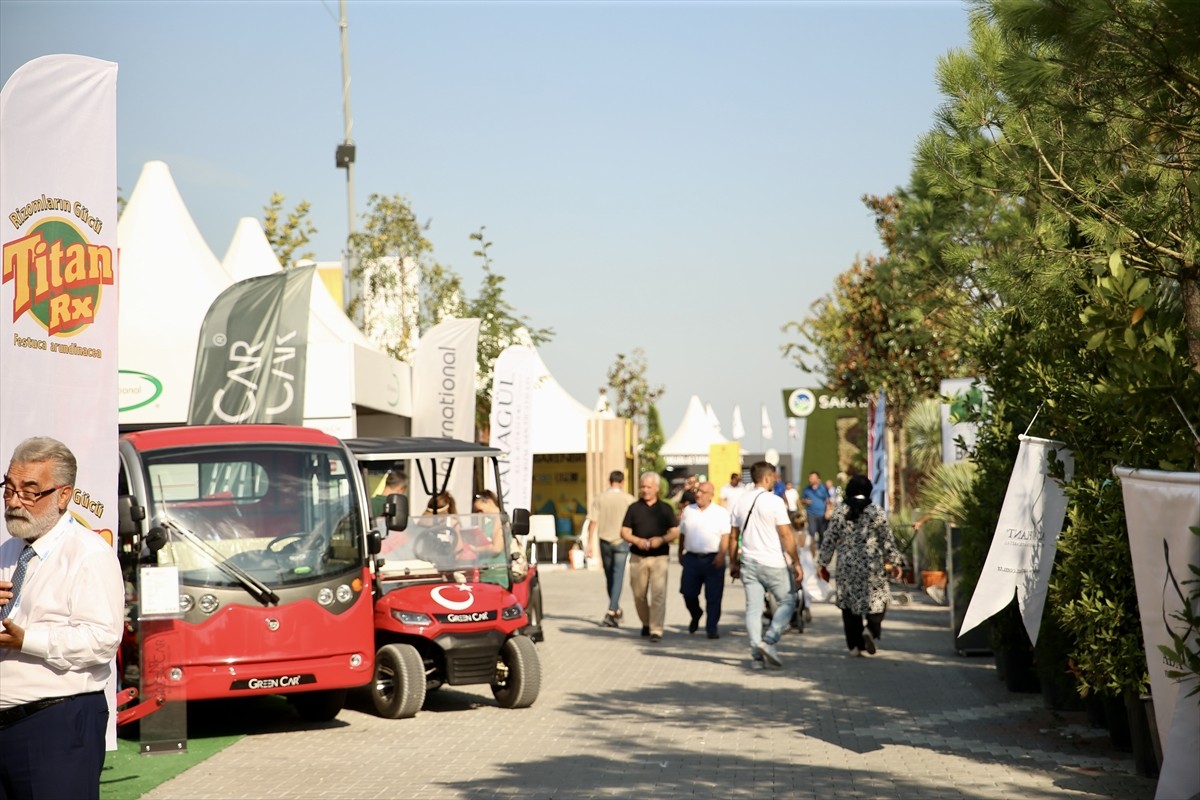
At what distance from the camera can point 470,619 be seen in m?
11.9

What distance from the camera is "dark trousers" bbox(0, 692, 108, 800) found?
4.95 m

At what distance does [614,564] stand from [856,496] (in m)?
5.14

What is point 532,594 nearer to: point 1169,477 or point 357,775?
point 357,775

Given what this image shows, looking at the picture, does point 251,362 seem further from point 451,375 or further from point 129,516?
point 451,375

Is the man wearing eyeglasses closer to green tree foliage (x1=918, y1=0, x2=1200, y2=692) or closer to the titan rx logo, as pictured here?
the titan rx logo

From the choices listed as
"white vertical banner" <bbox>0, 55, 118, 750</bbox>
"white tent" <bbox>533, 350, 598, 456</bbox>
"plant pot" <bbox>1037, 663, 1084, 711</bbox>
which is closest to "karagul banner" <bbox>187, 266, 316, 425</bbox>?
"white vertical banner" <bbox>0, 55, 118, 750</bbox>

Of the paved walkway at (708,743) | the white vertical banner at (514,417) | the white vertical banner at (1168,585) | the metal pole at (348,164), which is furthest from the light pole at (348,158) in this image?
the white vertical banner at (1168,585)

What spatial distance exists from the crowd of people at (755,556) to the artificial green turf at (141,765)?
19.0 feet

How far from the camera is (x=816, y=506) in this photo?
2897 centimetres

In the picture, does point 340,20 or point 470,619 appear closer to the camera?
point 470,619

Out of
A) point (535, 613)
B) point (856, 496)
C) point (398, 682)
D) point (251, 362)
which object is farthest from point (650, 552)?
point (398, 682)

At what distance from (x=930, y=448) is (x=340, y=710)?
896 inches

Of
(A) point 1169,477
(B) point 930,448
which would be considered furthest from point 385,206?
(A) point 1169,477

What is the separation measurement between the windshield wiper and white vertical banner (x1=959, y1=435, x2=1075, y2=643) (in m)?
5.16
